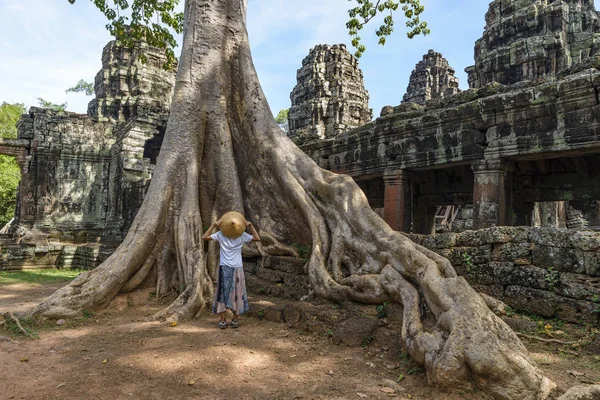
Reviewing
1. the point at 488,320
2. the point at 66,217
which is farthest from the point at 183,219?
the point at 66,217

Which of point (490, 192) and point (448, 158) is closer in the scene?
point (490, 192)

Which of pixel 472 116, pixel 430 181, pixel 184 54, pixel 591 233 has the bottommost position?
pixel 591 233

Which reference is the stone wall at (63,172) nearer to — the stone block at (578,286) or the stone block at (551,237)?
the stone block at (551,237)

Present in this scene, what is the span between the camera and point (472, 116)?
643 cm

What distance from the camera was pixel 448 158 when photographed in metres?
6.78

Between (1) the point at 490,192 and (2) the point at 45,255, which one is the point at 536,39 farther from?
(2) the point at 45,255

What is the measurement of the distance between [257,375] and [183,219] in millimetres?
2917

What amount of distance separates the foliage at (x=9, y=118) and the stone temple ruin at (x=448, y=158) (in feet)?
35.5

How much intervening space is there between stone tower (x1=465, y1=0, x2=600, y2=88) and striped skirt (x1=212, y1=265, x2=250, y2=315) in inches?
478

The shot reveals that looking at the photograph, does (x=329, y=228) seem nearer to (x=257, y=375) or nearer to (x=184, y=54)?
(x=257, y=375)

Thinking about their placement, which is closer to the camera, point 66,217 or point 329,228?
point 329,228

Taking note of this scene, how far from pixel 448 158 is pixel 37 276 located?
31.4 ft

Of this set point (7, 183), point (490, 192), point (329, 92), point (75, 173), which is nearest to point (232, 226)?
point (490, 192)

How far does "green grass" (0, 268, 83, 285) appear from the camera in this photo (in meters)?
8.81
